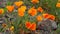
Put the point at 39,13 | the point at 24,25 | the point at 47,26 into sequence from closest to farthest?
1. the point at 24,25
2. the point at 47,26
3. the point at 39,13

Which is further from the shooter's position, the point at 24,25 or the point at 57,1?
the point at 57,1

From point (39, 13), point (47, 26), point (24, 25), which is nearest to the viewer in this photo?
point (24, 25)

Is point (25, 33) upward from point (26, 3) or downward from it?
downward

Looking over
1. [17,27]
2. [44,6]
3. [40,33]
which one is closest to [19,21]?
[17,27]

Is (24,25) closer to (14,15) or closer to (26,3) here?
(14,15)

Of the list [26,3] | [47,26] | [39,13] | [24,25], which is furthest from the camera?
[26,3]

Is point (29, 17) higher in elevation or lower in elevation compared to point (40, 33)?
higher

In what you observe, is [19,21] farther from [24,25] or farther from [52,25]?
[52,25]

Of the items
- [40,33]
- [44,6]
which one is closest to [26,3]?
[44,6]

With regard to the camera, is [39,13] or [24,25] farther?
[39,13]
